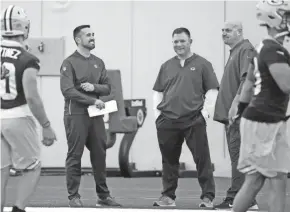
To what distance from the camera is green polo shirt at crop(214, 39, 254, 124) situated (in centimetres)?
877

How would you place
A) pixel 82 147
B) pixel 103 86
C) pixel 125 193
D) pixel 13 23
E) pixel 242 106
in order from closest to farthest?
pixel 242 106, pixel 13 23, pixel 82 147, pixel 103 86, pixel 125 193

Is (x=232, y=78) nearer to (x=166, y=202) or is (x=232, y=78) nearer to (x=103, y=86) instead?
(x=103, y=86)

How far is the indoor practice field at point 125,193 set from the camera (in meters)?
8.91

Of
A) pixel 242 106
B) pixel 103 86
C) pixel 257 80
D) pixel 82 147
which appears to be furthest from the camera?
pixel 103 86

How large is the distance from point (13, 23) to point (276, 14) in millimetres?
2019

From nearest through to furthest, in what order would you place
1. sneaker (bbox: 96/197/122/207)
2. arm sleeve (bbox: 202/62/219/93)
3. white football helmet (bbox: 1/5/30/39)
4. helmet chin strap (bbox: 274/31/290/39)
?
helmet chin strap (bbox: 274/31/290/39)
white football helmet (bbox: 1/5/30/39)
sneaker (bbox: 96/197/122/207)
arm sleeve (bbox: 202/62/219/93)

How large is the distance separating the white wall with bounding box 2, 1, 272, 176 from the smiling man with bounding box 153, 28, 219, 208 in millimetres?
5535

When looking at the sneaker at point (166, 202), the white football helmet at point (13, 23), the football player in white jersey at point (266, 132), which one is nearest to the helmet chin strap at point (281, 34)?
the football player in white jersey at point (266, 132)

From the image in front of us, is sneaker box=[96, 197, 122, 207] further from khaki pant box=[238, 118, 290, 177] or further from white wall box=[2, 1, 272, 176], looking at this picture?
white wall box=[2, 1, 272, 176]

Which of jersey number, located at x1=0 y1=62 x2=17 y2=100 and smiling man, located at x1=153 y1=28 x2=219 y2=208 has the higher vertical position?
jersey number, located at x1=0 y1=62 x2=17 y2=100

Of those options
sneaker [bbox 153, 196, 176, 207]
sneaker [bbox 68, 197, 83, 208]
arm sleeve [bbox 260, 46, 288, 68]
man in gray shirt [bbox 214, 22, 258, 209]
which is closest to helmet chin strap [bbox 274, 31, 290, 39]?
arm sleeve [bbox 260, 46, 288, 68]

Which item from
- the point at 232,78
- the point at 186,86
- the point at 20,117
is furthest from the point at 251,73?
the point at 186,86

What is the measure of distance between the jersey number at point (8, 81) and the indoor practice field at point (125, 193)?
2121 millimetres

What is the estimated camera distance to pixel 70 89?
29.1 ft
